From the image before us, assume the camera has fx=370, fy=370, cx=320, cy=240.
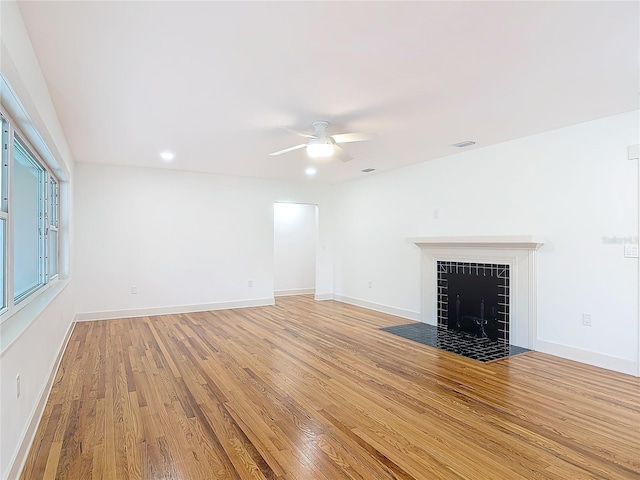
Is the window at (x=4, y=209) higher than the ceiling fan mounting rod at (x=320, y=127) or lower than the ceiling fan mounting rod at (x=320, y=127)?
lower

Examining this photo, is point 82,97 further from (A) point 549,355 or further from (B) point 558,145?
(A) point 549,355

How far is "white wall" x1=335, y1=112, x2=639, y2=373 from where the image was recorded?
11.5 ft

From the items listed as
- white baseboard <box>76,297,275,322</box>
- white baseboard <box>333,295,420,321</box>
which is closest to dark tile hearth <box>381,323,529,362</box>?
white baseboard <box>333,295,420,321</box>

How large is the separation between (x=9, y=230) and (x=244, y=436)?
1926 mm

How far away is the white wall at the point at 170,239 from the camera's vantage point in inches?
226

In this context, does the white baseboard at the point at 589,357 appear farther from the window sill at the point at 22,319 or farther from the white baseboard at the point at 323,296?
the window sill at the point at 22,319

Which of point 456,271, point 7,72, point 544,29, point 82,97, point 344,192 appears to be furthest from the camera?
point 344,192

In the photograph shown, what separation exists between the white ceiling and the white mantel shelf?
118 centimetres

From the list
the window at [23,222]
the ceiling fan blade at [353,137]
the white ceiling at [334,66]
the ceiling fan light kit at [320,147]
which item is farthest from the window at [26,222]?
the ceiling fan blade at [353,137]

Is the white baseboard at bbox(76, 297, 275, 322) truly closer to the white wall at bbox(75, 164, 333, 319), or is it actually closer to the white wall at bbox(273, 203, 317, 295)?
the white wall at bbox(75, 164, 333, 319)

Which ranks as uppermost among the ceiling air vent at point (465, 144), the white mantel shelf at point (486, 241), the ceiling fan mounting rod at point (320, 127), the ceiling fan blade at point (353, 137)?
the ceiling air vent at point (465, 144)

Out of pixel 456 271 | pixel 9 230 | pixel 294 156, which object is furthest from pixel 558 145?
pixel 9 230

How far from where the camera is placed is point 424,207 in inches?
222

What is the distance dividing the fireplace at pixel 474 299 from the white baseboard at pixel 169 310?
335cm
